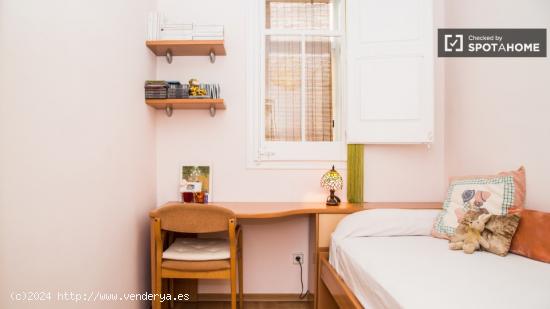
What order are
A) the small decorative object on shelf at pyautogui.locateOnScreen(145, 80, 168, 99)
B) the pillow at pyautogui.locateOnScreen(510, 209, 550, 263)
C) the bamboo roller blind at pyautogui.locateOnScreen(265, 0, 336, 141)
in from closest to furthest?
the pillow at pyautogui.locateOnScreen(510, 209, 550, 263)
the small decorative object on shelf at pyautogui.locateOnScreen(145, 80, 168, 99)
the bamboo roller blind at pyautogui.locateOnScreen(265, 0, 336, 141)

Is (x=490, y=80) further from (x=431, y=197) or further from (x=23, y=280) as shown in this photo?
(x=23, y=280)

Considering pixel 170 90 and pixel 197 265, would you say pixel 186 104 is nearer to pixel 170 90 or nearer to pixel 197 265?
pixel 170 90

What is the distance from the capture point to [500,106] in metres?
2.16

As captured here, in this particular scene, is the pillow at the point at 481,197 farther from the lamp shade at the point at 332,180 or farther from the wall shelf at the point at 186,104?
the wall shelf at the point at 186,104

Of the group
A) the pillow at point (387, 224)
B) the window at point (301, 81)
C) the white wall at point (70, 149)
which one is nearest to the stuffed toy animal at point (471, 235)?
the pillow at point (387, 224)

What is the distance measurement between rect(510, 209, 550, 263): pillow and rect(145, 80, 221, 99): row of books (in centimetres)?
207

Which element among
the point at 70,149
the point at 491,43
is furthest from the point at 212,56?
the point at 491,43

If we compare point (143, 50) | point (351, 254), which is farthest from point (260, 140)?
point (351, 254)

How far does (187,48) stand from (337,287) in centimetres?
197

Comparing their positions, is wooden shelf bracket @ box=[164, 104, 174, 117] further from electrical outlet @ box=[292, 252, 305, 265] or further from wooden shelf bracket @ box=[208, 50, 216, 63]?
electrical outlet @ box=[292, 252, 305, 265]

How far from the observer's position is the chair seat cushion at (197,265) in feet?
6.50

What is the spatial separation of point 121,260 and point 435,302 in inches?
66.6

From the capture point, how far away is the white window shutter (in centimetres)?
256

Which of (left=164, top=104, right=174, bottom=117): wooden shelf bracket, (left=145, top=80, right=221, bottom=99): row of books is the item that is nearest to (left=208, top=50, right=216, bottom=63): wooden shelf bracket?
(left=145, top=80, right=221, bottom=99): row of books
